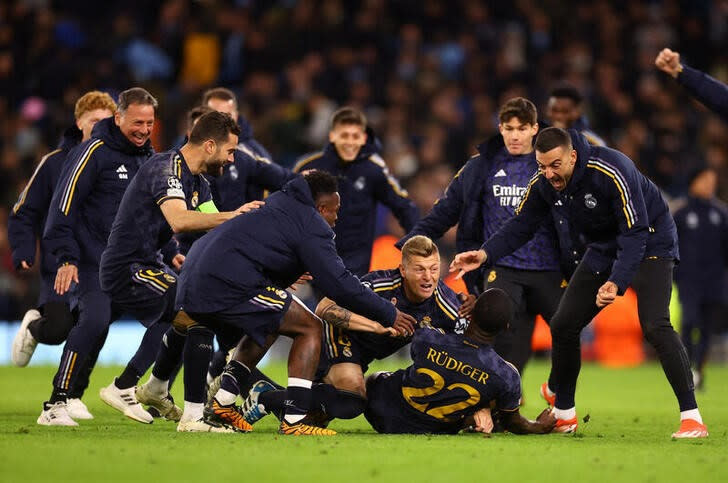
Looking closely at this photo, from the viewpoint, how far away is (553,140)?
8.59 m

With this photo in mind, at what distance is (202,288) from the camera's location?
823 centimetres

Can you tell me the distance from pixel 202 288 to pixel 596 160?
8.75 feet

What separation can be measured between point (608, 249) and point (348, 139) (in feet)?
11.9

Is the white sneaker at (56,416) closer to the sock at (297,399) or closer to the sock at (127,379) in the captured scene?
the sock at (127,379)

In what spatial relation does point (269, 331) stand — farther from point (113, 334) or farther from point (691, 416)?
point (113, 334)

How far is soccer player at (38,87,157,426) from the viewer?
9.30m

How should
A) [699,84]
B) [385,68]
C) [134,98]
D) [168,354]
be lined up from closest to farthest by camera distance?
1. [699,84]
2. [134,98]
3. [168,354]
4. [385,68]

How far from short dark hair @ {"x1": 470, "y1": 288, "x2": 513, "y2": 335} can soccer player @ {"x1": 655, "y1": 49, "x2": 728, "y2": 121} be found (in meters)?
1.88

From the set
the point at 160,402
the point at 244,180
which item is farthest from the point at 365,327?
the point at 244,180

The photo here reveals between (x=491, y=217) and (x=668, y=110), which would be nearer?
(x=491, y=217)

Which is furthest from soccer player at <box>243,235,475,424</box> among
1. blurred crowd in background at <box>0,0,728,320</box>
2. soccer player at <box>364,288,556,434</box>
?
blurred crowd in background at <box>0,0,728,320</box>

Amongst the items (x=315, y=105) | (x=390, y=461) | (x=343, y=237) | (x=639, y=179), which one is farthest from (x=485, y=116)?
(x=390, y=461)

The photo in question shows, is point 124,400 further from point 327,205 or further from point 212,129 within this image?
point 327,205

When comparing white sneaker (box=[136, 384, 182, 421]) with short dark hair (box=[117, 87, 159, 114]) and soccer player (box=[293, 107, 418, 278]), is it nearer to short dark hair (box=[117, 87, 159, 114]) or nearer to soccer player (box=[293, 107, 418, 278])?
short dark hair (box=[117, 87, 159, 114])
